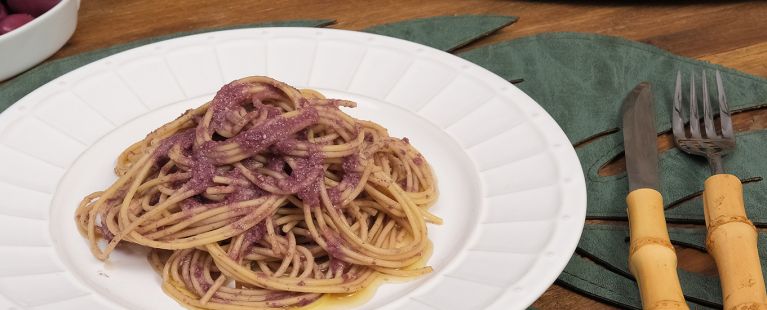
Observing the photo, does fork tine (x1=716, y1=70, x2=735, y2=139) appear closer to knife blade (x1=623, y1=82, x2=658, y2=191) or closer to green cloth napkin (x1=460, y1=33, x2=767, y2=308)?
green cloth napkin (x1=460, y1=33, x2=767, y2=308)

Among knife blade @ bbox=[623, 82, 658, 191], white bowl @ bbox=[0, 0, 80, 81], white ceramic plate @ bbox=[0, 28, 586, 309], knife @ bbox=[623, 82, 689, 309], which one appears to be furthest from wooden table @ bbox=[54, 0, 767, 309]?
knife @ bbox=[623, 82, 689, 309]

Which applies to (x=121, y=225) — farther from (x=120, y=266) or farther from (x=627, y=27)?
(x=627, y=27)

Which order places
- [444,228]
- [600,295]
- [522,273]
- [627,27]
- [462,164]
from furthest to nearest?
[627,27] → [462,164] → [444,228] → [600,295] → [522,273]

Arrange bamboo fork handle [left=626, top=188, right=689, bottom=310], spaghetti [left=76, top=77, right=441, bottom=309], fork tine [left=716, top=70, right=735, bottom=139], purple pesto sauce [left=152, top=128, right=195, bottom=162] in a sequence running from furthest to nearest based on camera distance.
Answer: fork tine [left=716, top=70, right=735, bottom=139], purple pesto sauce [left=152, top=128, right=195, bottom=162], spaghetti [left=76, top=77, right=441, bottom=309], bamboo fork handle [left=626, top=188, right=689, bottom=310]

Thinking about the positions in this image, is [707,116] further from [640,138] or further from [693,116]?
[640,138]

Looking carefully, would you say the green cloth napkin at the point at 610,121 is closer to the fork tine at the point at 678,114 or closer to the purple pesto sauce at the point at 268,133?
the fork tine at the point at 678,114

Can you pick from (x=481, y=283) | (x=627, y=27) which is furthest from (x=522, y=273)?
(x=627, y=27)

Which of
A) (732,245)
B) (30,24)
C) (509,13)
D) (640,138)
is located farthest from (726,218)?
(30,24)
